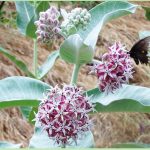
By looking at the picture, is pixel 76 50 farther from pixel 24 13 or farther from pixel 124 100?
pixel 24 13

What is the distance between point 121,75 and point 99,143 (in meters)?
1.72

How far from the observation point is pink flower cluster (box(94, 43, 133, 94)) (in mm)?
687

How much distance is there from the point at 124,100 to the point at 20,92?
156mm

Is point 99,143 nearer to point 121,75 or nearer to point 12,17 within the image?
point 12,17

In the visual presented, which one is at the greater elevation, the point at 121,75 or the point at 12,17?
the point at 12,17

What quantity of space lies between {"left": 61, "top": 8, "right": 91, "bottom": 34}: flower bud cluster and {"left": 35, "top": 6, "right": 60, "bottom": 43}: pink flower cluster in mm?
16

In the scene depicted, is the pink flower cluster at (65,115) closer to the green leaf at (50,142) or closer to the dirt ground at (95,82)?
the green leaf at (50,142)

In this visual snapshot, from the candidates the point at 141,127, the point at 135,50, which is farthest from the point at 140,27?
the point at 135,50

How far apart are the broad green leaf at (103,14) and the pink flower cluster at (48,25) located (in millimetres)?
40

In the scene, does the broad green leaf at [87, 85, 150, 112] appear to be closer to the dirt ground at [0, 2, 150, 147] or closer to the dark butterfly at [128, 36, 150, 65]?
the dark butterfly at [128, 36, 150, 65]

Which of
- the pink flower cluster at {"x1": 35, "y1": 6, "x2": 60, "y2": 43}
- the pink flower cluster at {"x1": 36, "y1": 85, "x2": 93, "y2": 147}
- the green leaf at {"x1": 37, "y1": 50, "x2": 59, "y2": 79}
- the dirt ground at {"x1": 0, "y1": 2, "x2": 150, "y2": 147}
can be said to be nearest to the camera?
the pink flower cluster at {"x1": 36, "y1": 85, "x2": 93, "y2": 147}

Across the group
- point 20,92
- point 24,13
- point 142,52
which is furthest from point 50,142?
point 24,13

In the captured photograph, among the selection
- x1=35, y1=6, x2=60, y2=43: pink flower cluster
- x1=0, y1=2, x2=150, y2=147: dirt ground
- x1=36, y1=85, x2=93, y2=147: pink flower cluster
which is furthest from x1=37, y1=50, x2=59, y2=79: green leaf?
x1=0, y1=2, x2=150, y2=147: dirt ground

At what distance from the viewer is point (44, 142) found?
0.75 metres
